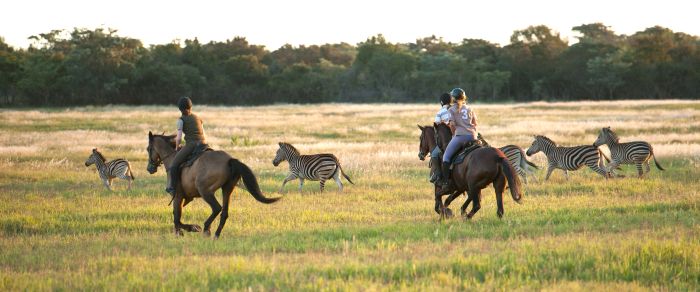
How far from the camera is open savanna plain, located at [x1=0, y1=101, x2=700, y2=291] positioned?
8.46 m

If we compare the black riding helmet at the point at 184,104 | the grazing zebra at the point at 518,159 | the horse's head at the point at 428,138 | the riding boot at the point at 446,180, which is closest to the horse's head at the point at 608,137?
the grazing zebra at the point at 518,159

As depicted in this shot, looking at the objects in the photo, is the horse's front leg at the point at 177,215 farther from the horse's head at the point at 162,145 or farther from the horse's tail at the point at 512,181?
the horse's tail at the point at 512,181

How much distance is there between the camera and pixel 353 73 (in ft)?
350

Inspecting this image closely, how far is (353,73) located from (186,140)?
311ft

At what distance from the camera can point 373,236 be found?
37.7ft

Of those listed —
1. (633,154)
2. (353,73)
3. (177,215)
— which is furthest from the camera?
(353,73)

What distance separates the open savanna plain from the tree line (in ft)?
233

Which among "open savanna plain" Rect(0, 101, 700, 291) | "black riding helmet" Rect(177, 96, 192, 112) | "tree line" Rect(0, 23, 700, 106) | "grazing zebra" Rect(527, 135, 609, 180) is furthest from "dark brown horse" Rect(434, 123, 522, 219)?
"tree line" Rect(0, 23, 700, 106)

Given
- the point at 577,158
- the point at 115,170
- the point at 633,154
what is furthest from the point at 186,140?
the point at 633,154

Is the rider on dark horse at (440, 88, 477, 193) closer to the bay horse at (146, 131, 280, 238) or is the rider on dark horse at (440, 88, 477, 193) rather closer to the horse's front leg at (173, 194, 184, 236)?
the bay horse at (146, 131, 280, 238)

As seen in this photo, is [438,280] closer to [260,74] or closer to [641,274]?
[641,274]

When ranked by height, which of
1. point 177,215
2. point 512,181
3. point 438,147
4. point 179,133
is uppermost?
point 179,133

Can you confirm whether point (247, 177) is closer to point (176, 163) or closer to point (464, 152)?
point (176, 163)

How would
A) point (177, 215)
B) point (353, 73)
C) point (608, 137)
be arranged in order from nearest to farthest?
point (177, 215)
point (608, 137)
point (353, 73)
